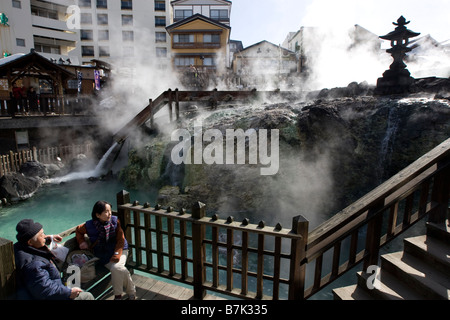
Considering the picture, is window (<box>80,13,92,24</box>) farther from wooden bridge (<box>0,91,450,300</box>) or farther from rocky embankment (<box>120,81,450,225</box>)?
wooden bridge (<box>0,91,450,300</box>)

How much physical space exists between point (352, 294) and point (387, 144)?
7162 mm

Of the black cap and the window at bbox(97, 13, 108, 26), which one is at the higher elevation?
the window at bbox(97, 13, 108, 26)

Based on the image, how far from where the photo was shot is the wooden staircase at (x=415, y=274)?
3.00 m

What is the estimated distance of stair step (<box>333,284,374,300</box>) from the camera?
327cm

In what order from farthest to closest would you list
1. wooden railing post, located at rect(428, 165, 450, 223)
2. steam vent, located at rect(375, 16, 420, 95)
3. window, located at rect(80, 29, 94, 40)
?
window, located at rect(80, 29, 94, 40) → steam vent, located at rect(375, 16, 420, 95) → wooden railing post, located at rect(428, 165, 450, 223)

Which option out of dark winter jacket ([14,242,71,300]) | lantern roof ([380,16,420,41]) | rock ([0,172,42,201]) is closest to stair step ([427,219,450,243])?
dark winter jacket ([14,242,71,300])

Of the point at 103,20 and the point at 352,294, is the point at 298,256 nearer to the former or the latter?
the point at 352,294

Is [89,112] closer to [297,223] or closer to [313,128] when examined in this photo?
[313,128]

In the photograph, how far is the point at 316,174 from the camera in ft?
31.7

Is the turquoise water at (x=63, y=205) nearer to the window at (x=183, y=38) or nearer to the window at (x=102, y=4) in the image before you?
the window at (x=183, y=38)

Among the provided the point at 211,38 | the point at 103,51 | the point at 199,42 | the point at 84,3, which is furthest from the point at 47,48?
the point at 211,38

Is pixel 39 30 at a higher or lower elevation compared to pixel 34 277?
higher

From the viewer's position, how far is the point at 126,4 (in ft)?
135
